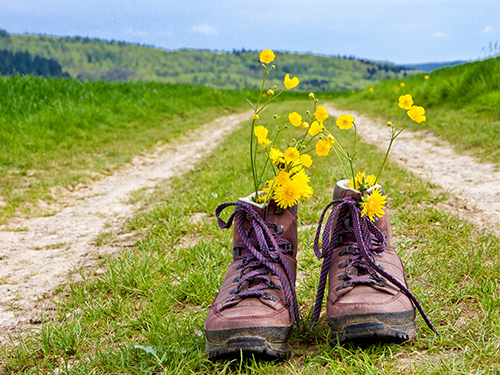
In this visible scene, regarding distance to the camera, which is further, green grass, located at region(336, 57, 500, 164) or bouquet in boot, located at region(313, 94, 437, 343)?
green grass, located at region(336, 57, 500, 164)

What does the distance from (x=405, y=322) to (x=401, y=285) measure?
15 centimetres

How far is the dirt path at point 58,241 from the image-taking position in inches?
88.0

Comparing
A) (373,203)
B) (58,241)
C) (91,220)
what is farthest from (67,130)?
(373,203)

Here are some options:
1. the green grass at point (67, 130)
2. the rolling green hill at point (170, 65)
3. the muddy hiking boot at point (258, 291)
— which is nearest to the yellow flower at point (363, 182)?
the muddy hiking boot at point (258, 291)

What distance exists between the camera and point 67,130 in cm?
691

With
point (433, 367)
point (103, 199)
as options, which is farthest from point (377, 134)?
point (433, 367)

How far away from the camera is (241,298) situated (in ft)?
4.93

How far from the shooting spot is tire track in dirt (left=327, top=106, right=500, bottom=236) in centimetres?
308

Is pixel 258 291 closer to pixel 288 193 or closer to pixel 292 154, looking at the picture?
pixel 288 193

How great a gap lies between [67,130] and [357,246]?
674cm

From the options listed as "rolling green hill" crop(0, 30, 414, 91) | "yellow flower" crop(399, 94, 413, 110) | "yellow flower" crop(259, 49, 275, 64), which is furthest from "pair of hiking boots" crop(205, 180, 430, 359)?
"rolling green hill" crop(0, 30, 414, 91)

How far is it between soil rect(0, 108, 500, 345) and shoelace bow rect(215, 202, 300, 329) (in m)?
1.29

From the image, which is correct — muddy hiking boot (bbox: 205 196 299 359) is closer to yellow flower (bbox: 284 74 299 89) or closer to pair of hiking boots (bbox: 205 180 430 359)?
pair of hiking boots (bbox: 205 180 430 359)

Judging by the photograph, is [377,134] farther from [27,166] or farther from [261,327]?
[261,327]
